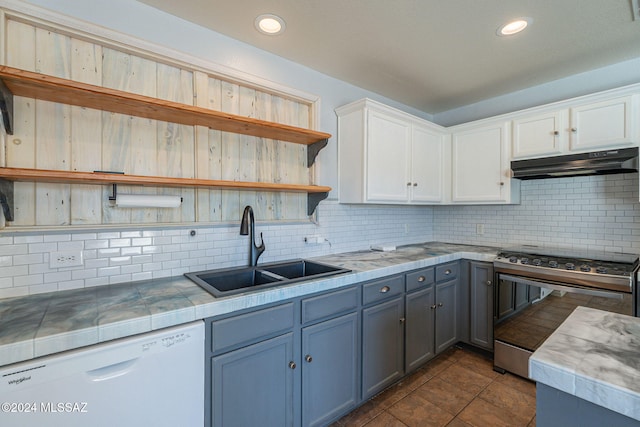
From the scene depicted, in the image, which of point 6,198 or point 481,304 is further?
point 481,304

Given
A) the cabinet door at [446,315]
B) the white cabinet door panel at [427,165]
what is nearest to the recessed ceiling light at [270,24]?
the white cabinet door panel at [427,165]

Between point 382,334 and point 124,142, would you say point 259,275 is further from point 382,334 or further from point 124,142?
point 124,142

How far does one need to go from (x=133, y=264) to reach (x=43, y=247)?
40 cm

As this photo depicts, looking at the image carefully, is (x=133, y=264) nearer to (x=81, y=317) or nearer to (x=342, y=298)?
(x=81, y=317)

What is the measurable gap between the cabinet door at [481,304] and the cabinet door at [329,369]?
4.72ft

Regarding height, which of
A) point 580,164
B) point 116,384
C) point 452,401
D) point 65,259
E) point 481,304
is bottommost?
point 452,401

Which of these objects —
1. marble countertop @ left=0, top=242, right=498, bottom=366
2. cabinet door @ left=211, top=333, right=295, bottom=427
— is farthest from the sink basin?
cabinet door @ left=211, top=333, right=295, bottom=427

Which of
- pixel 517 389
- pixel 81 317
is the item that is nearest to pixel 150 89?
pixel 81 317

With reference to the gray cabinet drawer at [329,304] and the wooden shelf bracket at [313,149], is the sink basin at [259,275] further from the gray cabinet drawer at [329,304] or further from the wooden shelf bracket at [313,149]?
the wooden shelf bracket at [313,149]

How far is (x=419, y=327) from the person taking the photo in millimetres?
2369

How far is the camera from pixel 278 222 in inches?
88.8

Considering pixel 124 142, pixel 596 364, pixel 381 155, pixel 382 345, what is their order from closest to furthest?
1. pixel 596 364
2. pixel 124 142
3. pixel 382 345
4. pixel 381 155

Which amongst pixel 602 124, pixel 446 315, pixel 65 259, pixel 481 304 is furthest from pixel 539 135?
pixel 65 259

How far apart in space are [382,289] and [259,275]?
2.83ft
